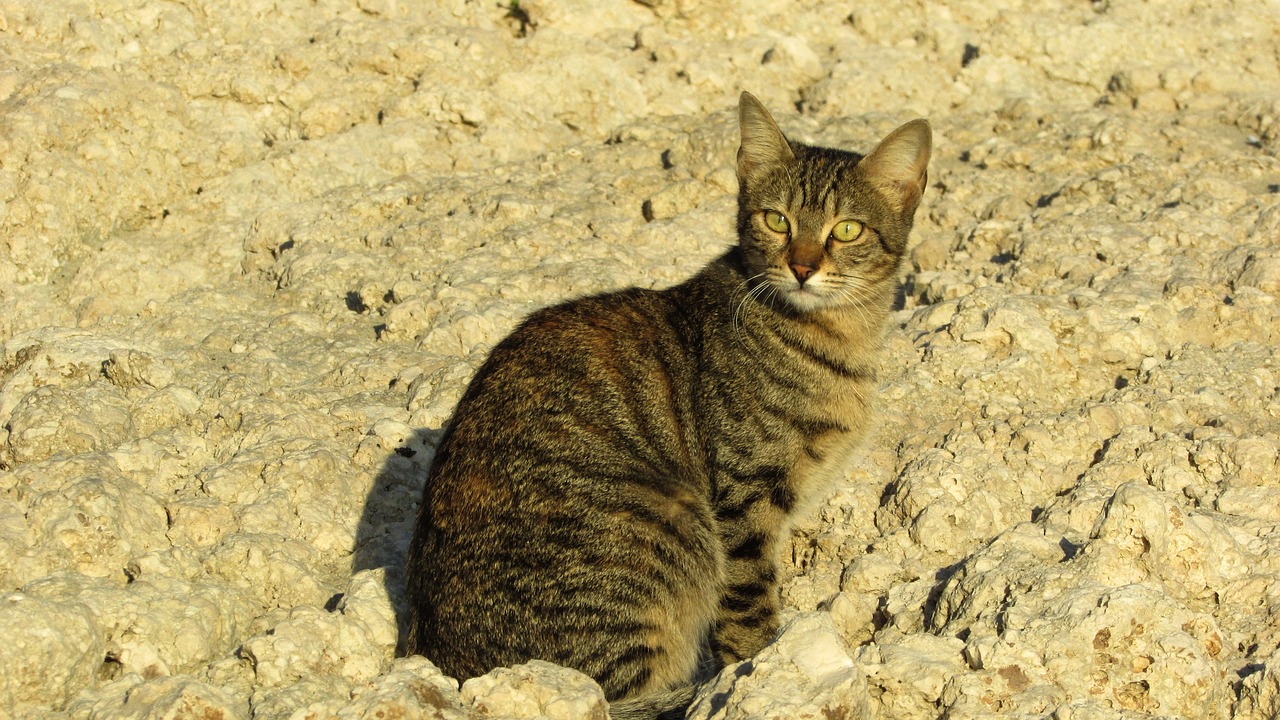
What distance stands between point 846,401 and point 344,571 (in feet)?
6.84

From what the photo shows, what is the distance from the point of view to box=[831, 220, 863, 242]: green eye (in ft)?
15.3

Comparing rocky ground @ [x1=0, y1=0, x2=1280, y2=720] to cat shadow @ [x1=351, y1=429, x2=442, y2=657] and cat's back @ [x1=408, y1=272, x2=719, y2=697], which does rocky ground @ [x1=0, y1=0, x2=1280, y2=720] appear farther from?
cat's back @ [x1=408, y1=272, x2=719, y2=697]

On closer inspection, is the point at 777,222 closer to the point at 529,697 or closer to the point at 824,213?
the point at 824,213

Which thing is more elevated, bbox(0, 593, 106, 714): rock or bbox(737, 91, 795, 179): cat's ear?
bbox(737, 91, 795, 179): cat's ear

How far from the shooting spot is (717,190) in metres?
6.87

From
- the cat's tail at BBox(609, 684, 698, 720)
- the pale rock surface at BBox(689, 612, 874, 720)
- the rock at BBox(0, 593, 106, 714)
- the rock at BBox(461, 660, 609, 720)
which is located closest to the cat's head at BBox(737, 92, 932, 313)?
the pale rock surface at BBox(689, 612, 874, 720)

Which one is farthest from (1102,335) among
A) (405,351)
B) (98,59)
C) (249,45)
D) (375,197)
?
(98,59)

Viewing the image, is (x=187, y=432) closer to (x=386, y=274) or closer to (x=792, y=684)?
(x=386, y=274)

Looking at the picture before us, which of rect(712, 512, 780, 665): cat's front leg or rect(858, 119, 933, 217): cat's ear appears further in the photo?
rect(858, 119, 933, 217): cat's ear

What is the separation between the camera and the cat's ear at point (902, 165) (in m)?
4.66

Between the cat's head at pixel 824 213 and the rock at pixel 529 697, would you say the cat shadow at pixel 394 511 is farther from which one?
the cat's head at pixel 824 213

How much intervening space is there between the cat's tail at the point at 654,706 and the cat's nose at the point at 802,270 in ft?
5.15

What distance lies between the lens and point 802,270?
452 cm

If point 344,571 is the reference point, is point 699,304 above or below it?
above
